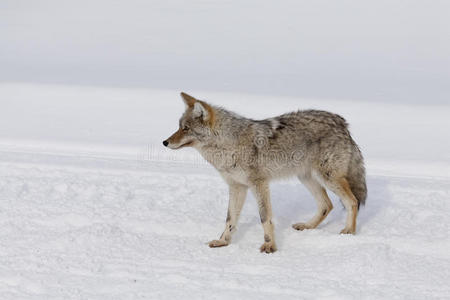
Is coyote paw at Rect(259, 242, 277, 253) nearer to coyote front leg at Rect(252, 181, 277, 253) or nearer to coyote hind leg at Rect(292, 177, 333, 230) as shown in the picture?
coyote front leg at Rect(252, 181, 277, 253)

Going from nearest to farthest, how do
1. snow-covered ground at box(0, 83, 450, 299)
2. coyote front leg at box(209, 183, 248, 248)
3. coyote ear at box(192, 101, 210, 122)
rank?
snow-covered ground at box(0, 83, 450, 299), coyote ear at box(192, 101, 210, 122), coyote front leg at box(209, 183, 248, 248)

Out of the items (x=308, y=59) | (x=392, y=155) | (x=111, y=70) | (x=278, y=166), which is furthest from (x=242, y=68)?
(x=278, y=166)

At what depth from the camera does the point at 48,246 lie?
20.2 feet

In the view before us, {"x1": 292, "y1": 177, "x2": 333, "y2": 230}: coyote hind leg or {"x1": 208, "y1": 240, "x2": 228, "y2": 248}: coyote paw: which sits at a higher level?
{"x1": 292, "y1": 177, "x2": 333, "y2": 230}: coyote hind leg

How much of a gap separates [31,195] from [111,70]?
11.3 metres

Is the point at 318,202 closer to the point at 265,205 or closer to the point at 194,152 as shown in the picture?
the point at 265,205

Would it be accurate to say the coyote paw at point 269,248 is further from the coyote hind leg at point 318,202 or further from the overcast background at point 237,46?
the overcast background at point 237,46

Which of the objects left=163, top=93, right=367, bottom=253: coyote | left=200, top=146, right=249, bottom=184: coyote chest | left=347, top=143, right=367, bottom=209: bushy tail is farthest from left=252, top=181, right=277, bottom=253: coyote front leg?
left=347, top=143, right=367, bottom=209: bushy tail

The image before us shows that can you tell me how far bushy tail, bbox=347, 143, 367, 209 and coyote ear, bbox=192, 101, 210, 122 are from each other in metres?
1.63

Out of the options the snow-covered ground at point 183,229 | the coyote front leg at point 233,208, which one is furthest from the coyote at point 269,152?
the snow-covered ground at point 183,229

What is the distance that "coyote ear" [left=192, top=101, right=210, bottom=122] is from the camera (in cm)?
636

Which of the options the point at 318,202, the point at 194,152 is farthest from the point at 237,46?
the point at 318,202

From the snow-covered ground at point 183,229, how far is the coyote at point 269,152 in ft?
1.26

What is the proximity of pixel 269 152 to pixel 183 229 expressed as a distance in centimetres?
122
